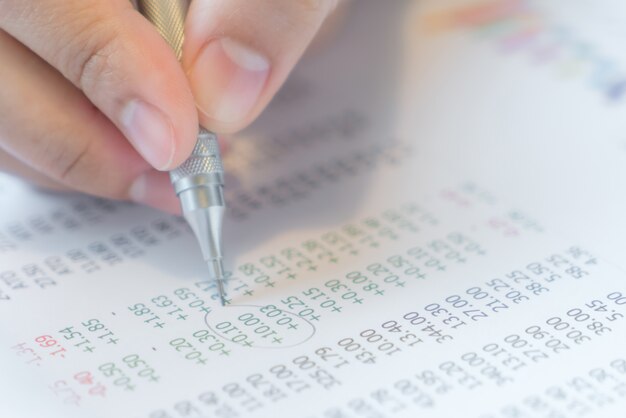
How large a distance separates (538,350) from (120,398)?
22 centimetres

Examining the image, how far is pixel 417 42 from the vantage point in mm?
846

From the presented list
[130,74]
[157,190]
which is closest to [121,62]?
[130,74]

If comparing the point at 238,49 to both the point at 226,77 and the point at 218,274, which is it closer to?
the point at 226,77

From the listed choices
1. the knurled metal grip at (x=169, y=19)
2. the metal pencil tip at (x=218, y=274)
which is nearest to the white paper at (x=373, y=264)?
the metal pencil tip at (x=218, y=274)

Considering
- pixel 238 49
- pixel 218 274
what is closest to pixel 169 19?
pixel 238 49

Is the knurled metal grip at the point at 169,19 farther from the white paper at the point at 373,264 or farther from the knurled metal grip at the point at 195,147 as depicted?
the white paper at the point at 373,264

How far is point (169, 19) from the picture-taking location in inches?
22.0

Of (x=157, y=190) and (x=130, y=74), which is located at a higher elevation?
(x=130, y=74)

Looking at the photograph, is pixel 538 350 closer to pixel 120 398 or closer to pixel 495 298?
pixel 495 298

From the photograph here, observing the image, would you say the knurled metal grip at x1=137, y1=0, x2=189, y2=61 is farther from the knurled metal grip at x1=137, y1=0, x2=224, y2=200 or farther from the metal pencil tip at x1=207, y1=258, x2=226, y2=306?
the metal pencil tip at x1=207, y1=258, x2=226, y2=306

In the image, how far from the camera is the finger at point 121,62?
521 mm

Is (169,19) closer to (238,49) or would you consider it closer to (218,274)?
(238,49)

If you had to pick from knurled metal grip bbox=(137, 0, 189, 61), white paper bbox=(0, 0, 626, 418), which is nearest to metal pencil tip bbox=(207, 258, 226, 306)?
white paper bbox=(0, 0, 626, 418)

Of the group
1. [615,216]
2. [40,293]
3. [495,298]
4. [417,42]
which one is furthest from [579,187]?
[40,293]
